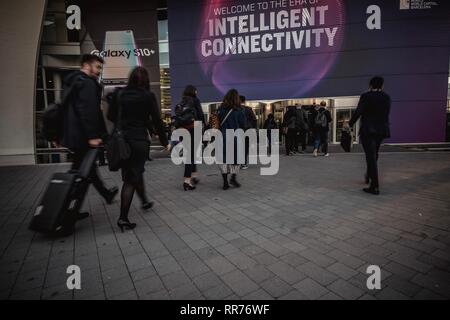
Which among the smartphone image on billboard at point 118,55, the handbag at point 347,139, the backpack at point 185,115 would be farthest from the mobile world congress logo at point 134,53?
the backpack at point 185,115

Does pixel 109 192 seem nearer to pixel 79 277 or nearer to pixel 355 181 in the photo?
pixel 79 277

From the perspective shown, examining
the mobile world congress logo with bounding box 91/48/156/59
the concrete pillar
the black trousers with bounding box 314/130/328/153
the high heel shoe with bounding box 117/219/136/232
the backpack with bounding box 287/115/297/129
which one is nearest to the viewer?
the high heel shoe with bounding box 117/219/136/232

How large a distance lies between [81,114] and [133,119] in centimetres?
66

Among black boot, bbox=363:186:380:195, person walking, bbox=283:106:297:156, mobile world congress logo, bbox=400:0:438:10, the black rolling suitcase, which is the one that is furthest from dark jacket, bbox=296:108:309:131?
the black rolling suitcase

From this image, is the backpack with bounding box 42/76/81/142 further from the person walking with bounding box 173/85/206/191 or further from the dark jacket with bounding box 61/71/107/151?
the person walking with bounding box 173/85/206/191

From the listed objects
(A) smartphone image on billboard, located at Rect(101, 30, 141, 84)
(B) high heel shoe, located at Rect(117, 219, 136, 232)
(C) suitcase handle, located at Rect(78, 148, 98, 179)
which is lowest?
(B) high heel shoe, located at Rect(117, 219, 136, 232)

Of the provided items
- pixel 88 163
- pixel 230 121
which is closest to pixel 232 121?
pixel 230 121

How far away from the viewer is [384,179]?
6.03 metres

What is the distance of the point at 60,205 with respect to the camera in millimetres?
3146

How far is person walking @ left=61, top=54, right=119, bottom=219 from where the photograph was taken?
11.4 ft

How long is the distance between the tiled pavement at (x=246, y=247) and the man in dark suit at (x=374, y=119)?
491 millimetres

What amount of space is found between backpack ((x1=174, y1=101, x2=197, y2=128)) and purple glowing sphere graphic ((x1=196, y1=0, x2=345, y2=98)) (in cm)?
908

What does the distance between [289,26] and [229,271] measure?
43.4 ft
